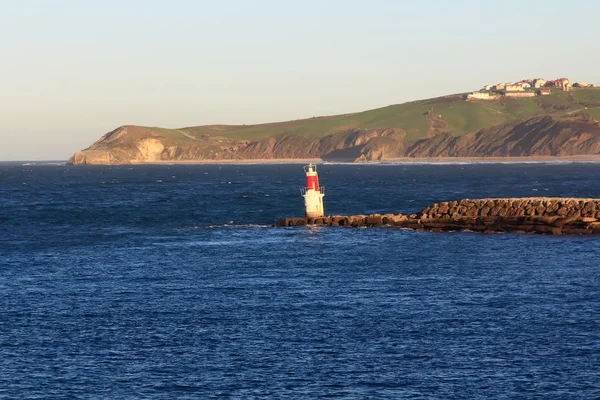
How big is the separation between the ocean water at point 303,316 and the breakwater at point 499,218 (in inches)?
128

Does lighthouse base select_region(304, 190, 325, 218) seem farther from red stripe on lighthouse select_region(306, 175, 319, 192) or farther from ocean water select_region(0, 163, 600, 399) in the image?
ocean water select_region(0, 163, 600, 399)

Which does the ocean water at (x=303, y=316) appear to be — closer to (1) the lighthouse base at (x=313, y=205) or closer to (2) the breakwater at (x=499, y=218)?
(2) the breakwater at (x=499, y=218)

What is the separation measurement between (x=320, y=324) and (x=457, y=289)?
351 inches

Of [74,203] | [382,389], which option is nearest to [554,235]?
[382,389]

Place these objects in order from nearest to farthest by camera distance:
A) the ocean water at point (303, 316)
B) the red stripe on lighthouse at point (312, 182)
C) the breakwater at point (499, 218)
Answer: the ocean water at point (303, 316)
the breakwater at point (499, 218)
the red stripe on lighthouse at point (312, 182)

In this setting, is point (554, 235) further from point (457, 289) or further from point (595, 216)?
point (457, 289)

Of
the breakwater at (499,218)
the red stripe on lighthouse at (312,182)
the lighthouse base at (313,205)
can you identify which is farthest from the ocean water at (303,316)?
the lighthouse base at (313,205)

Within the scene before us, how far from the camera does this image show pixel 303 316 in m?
35.1

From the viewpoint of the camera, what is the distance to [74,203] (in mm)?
105750

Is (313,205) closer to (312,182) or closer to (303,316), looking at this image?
(312,182)

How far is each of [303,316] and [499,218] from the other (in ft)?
119

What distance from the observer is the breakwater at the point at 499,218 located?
213 feet

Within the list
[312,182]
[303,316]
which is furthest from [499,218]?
[303,316]

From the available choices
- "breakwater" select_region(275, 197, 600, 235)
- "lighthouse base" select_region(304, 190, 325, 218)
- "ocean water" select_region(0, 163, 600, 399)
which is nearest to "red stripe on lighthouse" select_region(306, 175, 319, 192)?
"lighthouse base" select_region(304, 190, 325, 218)
